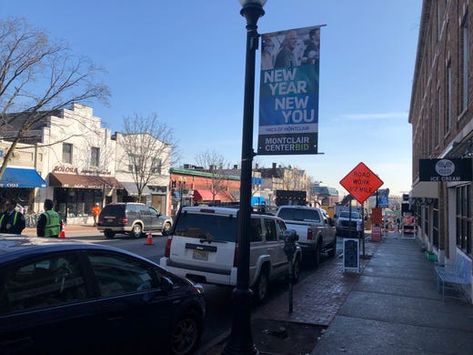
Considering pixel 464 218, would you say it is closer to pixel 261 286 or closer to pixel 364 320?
pixel 364 320

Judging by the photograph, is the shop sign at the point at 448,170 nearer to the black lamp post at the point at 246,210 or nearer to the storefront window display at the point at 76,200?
the black lamp post at the point at 246,210

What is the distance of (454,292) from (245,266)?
6.81m

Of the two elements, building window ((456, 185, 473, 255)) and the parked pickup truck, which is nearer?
building window ((456, 185, 473, 255))

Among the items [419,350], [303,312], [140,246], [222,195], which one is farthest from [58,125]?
[419,350]

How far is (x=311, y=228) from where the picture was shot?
14.6 meters

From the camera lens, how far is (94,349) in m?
4.14

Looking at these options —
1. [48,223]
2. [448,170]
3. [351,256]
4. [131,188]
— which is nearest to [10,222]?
[48,223]

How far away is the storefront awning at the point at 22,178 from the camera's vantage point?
2733 cm

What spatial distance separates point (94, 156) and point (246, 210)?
106 ft

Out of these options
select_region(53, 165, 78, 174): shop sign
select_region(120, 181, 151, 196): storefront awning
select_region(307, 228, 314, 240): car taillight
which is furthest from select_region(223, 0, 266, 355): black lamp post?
select_region(120, 181, 151, 196): storefront awning

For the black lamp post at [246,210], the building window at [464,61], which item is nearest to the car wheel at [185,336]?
the black lamp post at [246,210]

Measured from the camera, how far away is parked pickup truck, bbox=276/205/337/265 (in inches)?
571

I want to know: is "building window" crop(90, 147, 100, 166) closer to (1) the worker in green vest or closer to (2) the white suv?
(1) the worker in green vest

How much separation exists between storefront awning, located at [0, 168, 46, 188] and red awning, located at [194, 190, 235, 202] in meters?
20.7
